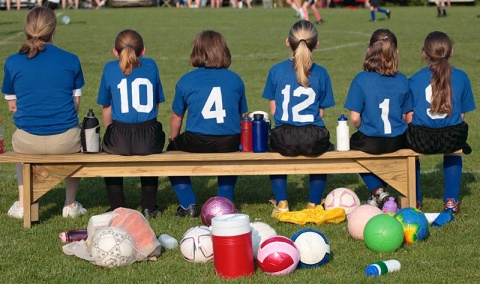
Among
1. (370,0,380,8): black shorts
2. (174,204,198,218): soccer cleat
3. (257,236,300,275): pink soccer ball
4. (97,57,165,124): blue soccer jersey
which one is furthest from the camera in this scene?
(370,0,380,8): black shorts

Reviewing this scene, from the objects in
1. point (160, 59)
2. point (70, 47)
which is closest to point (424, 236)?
point (160, 59)

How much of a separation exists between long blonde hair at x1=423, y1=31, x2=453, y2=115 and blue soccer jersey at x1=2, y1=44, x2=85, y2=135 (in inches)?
129

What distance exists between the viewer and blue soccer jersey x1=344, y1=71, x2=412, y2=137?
8492 millimetres

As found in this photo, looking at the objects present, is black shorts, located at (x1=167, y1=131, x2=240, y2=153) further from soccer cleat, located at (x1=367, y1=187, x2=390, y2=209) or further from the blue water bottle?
soccer cleat, located at (x1=367, y1=187, x2=390, y2=209)

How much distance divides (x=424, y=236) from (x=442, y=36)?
200 centimetres

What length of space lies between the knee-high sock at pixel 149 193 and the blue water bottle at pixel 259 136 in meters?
1.04

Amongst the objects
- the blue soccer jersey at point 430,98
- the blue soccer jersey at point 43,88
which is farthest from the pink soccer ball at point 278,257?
the blue soccer jersey at point 43,88

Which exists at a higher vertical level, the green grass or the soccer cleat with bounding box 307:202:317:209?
the soccer cleat with bounding box 307:202:317:209

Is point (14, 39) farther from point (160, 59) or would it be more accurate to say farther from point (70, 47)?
point (160, 59)

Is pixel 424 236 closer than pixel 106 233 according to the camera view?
No

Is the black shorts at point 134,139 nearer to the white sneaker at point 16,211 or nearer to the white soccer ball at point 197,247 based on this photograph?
the white sneaker at point 16,211

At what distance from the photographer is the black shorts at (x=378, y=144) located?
8477mm

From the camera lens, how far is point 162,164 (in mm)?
8500

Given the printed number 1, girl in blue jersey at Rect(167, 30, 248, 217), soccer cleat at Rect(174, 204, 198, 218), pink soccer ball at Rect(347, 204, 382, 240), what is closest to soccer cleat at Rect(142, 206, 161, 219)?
soccer cleat at Rect(174, 204, 198, 218)
